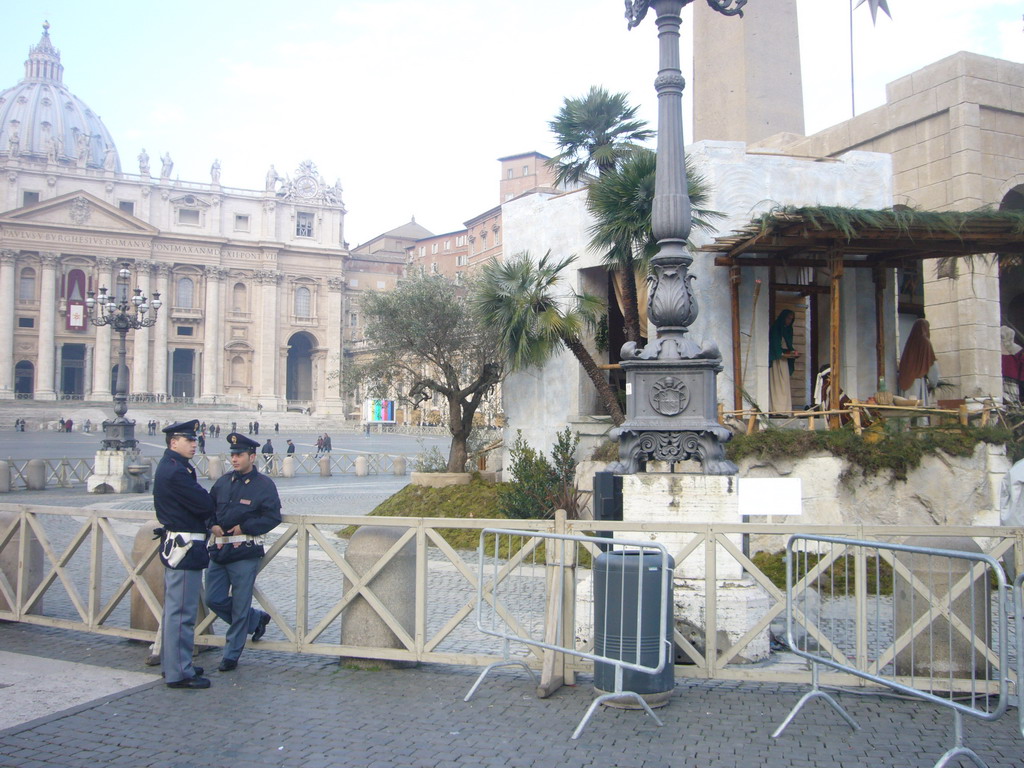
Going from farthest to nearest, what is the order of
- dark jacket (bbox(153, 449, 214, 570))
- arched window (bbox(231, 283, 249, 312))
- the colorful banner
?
arched window (bbox(231, 283, 249, 312)) < the colorful banner < dark jacket (bbox(153, 449, 214, 570))

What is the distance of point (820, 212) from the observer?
10930mm

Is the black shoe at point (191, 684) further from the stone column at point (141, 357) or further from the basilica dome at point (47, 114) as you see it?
the basilica dome at point (47, 114)

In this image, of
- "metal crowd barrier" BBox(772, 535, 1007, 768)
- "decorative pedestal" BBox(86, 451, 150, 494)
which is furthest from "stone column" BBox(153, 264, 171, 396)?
"metal crowd barrier" BBox(772, 535, 1007, 768)

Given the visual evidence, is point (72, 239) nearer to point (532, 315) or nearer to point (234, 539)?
point (532, 315)

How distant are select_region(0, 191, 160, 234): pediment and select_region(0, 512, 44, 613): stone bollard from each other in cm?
8576

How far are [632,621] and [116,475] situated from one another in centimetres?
2316

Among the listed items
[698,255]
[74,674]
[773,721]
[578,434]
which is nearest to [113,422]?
[578,434]

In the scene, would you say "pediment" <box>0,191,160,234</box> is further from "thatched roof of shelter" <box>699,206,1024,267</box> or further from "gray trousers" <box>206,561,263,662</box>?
"gray trousers" <box>206,561,263,662</box>

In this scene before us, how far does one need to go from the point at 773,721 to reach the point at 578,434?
962 centimetres

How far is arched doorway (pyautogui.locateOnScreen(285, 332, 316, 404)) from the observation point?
319ft

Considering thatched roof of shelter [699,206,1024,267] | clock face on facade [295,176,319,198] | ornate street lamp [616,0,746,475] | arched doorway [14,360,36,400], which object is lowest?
ornate street lamp [616,0,746,475]

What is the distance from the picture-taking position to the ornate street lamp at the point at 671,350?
6953 millimetres

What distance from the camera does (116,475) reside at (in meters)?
24.8

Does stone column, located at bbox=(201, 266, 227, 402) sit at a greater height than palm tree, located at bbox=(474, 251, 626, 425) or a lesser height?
greater
